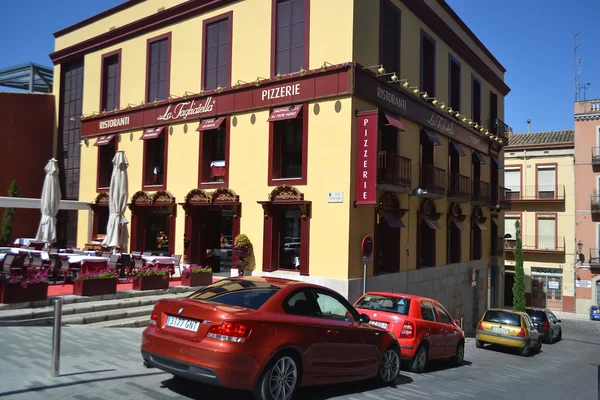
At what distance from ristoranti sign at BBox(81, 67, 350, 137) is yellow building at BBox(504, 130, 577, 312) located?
2993 cm

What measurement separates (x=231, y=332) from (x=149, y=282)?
29.1ft

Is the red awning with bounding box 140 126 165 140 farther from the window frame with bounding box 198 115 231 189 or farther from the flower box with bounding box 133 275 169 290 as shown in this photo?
the flower box with bounding box 133 275 169 290

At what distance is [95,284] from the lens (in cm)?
1243

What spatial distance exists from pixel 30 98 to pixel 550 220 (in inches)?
1479

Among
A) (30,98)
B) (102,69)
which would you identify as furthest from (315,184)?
(30,98)

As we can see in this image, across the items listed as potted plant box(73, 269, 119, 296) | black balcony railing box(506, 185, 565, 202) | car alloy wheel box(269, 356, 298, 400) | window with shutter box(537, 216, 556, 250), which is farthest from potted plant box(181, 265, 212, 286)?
window with shutter box(537, 216, 556, 250)

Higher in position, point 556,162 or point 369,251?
point 556,162

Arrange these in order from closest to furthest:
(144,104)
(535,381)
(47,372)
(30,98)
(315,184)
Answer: (47,372)
(535,381)
(315,184)
(144,104)
(30,98)

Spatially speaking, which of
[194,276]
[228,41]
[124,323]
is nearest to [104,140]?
[228,41]

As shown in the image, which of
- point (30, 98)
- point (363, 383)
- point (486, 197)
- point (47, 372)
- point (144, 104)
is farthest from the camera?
point (486, 197)

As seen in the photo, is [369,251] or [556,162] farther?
[556,162]

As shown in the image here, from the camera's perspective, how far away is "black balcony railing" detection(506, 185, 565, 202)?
135 ft

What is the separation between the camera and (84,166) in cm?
2469

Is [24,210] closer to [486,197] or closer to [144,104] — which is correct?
[144,104]
